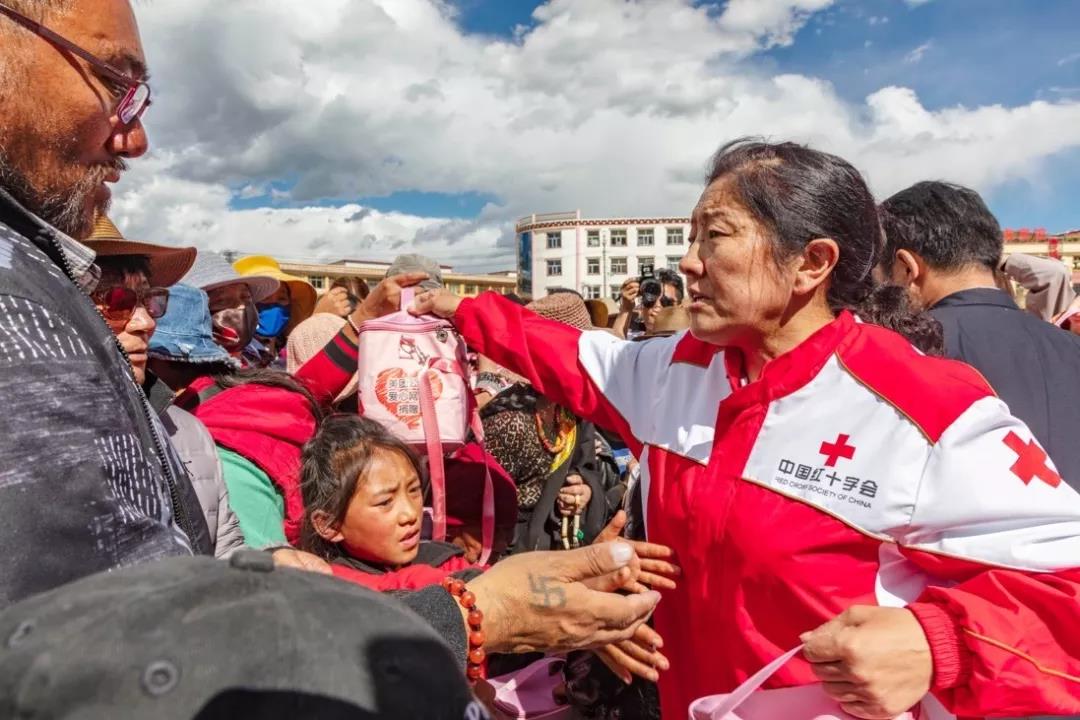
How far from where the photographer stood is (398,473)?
268 cm

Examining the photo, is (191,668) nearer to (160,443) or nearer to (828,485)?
(160,443)

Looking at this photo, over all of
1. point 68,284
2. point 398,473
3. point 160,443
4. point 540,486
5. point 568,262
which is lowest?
point 540,486

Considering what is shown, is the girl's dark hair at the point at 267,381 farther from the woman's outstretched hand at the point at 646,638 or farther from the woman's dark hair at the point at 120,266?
the woman's outstretched hand at the point at 646,638

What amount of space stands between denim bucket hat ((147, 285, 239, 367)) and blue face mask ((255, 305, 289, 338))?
2.15 meters

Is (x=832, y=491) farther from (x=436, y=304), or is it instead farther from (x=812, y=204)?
(x=436, y=304)

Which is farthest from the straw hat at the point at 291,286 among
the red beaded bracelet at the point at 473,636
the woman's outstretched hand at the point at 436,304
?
the red beaded bracelet at the point at 473,636

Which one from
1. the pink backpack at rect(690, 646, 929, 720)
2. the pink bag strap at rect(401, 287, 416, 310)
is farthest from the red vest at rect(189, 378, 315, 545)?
the pink backpack at rect(690, 646, 929, 720)

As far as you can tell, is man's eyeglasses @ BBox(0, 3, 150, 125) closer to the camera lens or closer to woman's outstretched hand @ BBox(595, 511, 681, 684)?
woman's outstretched hand @ BBox(595, 511, 681, 684)

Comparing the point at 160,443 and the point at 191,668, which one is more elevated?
the point at 160,443

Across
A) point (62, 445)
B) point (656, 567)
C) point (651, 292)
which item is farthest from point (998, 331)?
point (651, 292)

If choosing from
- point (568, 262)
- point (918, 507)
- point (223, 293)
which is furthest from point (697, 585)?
point (568, 262)

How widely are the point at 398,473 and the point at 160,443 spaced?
1.61 m

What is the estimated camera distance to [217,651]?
2.02 feet

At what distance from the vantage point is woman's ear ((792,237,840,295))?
1924 millimetres
